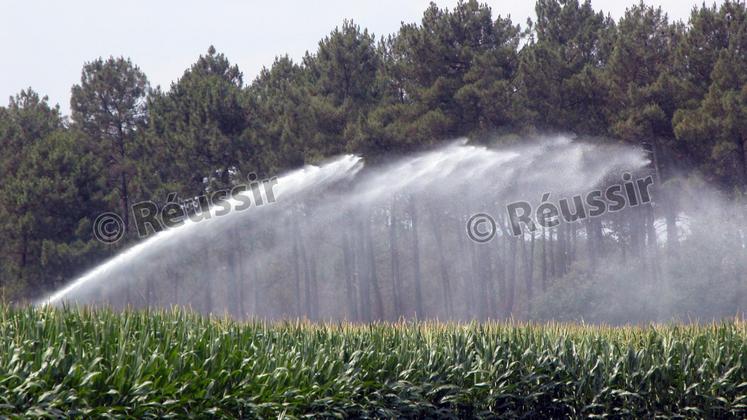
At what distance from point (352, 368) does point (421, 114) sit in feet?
116

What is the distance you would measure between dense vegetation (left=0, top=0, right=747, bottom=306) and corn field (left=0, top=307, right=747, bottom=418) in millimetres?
25841

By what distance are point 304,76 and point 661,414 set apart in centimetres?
4520

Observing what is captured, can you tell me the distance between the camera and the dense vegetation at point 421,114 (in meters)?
42.9

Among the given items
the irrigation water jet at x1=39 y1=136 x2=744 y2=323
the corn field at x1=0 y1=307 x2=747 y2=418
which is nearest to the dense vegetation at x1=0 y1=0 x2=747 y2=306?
the irrigation water jet at x1=39 y1=136 x2=744 y2=323

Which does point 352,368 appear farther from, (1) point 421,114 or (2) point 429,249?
(2) point 429,249

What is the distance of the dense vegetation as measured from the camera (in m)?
42.9

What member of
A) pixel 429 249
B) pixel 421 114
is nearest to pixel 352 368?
pixel 421 114

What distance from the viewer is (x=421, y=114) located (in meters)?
49.1

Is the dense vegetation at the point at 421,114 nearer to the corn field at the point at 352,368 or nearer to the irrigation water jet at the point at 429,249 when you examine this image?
the irrigation water jet at the point at 429,249

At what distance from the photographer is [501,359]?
52.3 feet

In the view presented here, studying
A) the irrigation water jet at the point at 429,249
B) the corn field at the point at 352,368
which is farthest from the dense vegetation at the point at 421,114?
the corn field at the point at 352,368

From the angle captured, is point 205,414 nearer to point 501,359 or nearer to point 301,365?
point 301,365

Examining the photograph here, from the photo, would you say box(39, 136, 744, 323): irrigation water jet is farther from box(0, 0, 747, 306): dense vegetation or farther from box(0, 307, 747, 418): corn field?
box(0, 307, 747, 418): corn field

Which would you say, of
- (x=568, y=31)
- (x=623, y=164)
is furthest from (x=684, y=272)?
(x=568, y=31)
